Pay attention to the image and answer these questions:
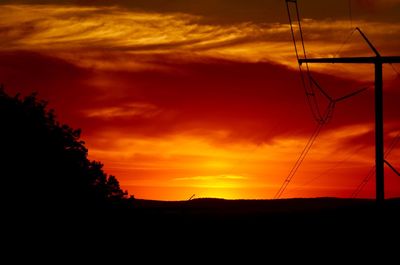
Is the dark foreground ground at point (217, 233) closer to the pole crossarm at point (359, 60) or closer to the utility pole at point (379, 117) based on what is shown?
the utility pole at point (379, 117)

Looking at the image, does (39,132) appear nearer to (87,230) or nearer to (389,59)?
(87,230)

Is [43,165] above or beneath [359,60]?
beneath

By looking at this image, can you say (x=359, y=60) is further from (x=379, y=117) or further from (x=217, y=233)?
(x=217, y=233)

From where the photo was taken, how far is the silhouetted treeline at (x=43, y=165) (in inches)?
1500

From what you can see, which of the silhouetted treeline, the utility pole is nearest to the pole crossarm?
the utility pole

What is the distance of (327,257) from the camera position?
31.8 m

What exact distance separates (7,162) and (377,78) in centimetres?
1951

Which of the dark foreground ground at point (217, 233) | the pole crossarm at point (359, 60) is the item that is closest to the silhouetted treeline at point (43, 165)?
the dark foreground ground at point (217, 233)

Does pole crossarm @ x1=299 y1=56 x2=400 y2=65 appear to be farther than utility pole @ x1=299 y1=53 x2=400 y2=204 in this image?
Yes

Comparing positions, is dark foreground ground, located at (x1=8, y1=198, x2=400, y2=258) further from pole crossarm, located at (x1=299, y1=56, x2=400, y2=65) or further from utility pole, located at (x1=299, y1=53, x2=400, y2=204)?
pole crossarm, located at (x1=299, y1=56, x2=400, y2=65)

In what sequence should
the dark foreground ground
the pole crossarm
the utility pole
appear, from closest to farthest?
the dark foreground ground, the utility pole, the pole crossarm

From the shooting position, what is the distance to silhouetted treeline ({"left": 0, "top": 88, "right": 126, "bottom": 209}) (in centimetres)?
3809

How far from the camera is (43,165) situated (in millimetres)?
40031

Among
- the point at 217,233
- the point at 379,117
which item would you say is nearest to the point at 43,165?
the point at 217,233
